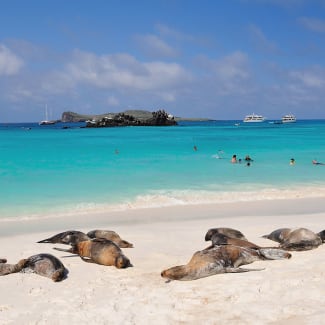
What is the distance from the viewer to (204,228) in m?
11.6

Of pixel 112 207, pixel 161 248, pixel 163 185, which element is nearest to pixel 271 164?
pixel 163 185

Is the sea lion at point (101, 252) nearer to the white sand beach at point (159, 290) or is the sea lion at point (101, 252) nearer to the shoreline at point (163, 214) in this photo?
the white sand beach at point (159, 290)

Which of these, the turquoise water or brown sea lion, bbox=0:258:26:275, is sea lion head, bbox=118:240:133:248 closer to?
brown sea lion, bbox=0:258:26:275

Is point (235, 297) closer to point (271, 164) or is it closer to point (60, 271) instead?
point (60, 271)

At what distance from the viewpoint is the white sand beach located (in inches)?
235

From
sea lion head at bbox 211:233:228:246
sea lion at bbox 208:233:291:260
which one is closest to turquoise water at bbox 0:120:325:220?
sea lion head at bbox 211:233:228:246

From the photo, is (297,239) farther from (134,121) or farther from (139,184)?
(134,121)

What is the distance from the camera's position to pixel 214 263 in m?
7.75

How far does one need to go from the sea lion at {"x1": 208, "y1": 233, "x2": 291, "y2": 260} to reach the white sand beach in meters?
0.23

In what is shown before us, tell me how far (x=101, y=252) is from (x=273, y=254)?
3.35m

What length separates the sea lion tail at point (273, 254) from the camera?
8.59 metres

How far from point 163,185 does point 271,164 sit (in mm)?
12492

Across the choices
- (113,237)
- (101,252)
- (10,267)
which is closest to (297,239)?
(113,237)

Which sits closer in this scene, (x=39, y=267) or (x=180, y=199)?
(x=39, y=267)
